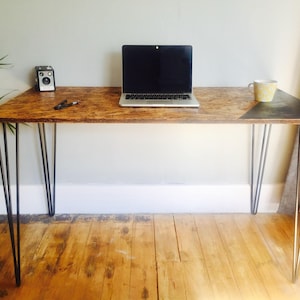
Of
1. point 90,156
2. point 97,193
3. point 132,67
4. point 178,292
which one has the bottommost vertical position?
point 178,292

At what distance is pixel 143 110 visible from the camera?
1.52 m

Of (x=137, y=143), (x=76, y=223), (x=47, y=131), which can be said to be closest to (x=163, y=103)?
(x=137, y=143)

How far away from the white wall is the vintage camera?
10cm

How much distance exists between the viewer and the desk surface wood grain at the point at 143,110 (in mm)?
1406

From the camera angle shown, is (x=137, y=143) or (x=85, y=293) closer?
(x=85, y=293)

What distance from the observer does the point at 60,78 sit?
76.4 inches

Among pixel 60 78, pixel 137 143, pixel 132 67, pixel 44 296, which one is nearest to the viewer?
pixel 44 296

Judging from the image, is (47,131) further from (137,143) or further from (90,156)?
(137,143)

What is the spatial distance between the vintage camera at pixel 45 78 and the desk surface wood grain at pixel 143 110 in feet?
0.14

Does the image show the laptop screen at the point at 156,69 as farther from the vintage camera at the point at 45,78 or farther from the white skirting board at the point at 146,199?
the white skirting board at the point at 146,199

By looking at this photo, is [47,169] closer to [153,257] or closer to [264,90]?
[153,257]

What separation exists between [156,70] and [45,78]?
1.93ft

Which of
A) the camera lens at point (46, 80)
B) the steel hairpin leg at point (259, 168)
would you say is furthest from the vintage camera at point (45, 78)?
the steel hairpin leg at point (259, 168)

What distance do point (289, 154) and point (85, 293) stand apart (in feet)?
4.62
